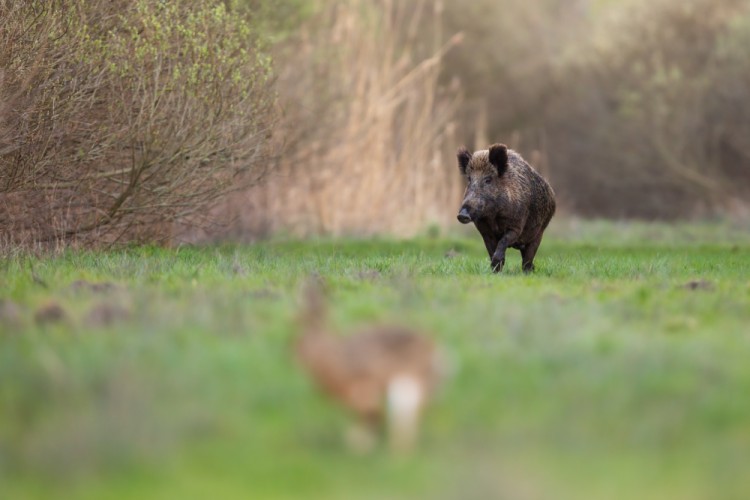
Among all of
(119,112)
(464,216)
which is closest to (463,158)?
(464,216)

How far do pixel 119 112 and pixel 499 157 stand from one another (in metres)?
4.04

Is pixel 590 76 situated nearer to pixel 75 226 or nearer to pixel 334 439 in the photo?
pixel 75 226

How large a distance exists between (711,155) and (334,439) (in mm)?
28585

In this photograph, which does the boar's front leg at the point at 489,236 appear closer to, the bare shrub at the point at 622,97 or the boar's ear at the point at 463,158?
the boar's ear at the point at 463,158

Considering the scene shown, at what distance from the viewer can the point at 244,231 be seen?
65.2ft

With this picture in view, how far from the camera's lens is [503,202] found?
12094mm

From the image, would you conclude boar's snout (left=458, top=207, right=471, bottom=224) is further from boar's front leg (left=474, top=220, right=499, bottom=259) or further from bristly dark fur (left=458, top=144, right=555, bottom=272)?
boar's front leg (left=474, top=220, right=499, bottom=259)

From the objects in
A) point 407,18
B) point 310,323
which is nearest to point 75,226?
point 310,323

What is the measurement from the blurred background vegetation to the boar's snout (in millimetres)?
3174

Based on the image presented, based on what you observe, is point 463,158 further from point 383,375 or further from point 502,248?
point 383,375

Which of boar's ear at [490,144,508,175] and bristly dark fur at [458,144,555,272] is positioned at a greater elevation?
boar's ear at [490,144,508,175]

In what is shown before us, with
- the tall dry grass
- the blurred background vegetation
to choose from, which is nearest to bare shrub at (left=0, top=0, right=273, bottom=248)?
the blurred background vegetation

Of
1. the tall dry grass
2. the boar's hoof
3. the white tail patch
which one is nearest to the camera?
the white tail patch

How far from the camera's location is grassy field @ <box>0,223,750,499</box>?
179 inches
